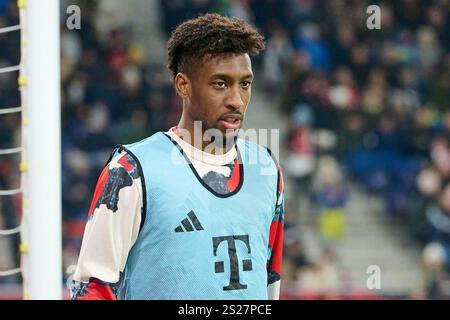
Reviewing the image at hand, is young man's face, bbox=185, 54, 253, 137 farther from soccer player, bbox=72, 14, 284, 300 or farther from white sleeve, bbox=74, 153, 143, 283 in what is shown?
white sleeve, bbox=74, 153, 143, 283

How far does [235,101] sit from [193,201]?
1.10 ft

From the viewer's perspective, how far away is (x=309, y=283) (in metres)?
9.32

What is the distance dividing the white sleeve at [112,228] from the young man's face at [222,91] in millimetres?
324

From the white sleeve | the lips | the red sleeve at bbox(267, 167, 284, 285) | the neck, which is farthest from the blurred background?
the white sleeve

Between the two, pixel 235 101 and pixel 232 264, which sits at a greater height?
pixel 235 101

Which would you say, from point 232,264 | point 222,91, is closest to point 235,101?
point 222,91

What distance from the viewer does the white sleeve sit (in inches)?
114

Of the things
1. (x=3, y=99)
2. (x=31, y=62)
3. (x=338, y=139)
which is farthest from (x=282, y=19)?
(x=31, y=62)

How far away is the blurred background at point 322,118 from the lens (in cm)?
959

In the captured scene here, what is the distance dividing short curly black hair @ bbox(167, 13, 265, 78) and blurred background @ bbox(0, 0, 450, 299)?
562cm

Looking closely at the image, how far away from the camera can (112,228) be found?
289 cm

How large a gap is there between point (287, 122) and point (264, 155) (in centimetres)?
809

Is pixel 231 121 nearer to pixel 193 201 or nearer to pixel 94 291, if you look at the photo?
pixel 193 201

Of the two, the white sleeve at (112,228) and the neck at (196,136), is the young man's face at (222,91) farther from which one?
the white sleeve at (112,228)
